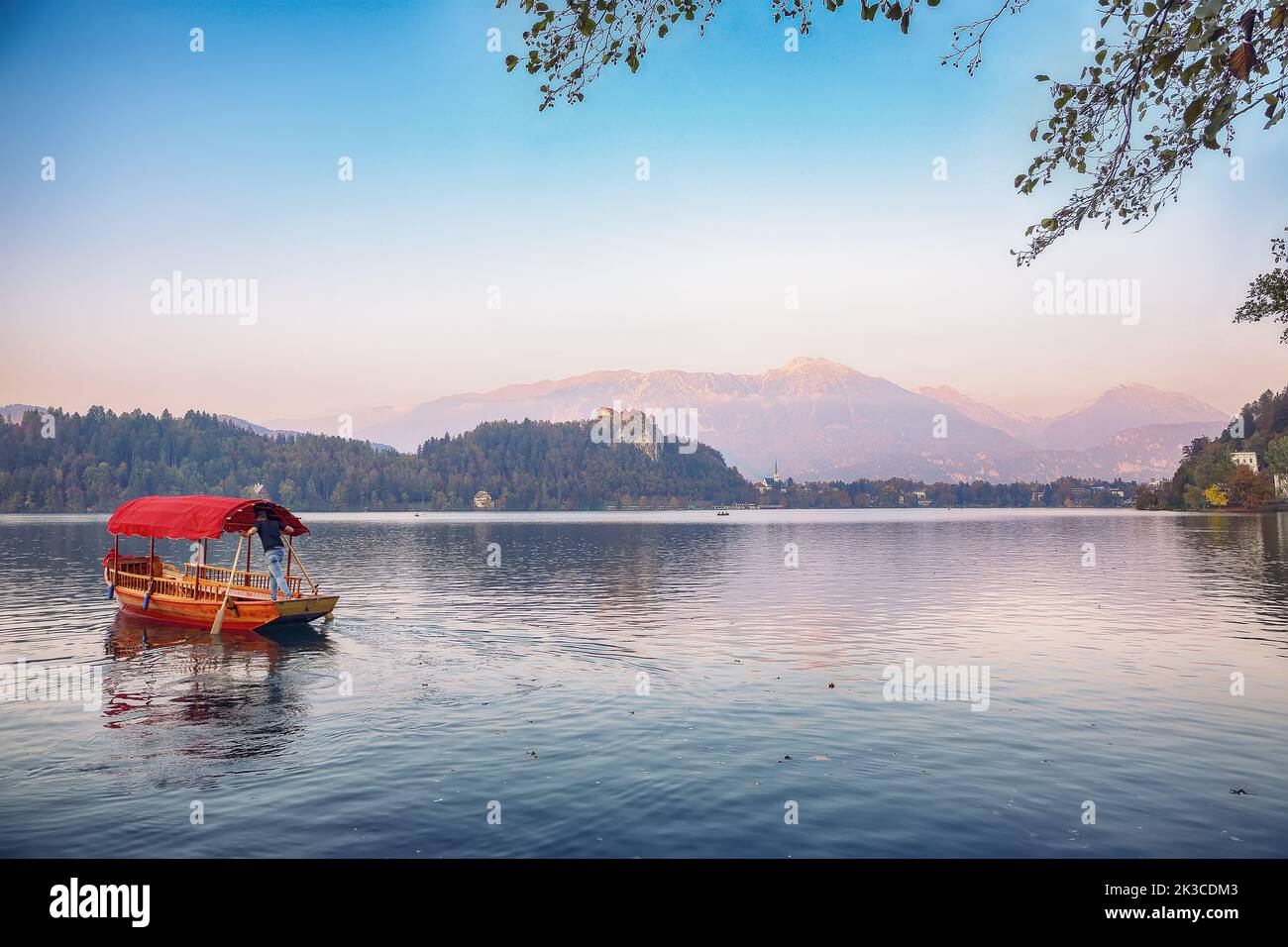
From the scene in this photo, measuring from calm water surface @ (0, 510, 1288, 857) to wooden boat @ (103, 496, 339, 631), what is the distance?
1.30m

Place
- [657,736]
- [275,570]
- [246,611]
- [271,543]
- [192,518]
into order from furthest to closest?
1. [192,518]
2. [271,543]
3. [275,570]
4. [246,611]
5. [657,736]

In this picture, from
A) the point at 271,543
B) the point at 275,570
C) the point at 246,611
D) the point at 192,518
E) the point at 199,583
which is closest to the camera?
the point at 246,611

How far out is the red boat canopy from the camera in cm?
4225

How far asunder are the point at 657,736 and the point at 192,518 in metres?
32.2

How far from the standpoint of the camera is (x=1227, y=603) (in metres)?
50.4

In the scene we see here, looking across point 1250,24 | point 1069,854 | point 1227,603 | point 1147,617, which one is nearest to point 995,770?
point 1069,854

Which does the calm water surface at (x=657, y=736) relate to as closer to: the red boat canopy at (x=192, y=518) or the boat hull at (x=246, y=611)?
the boat hull at (x=246, y=611)

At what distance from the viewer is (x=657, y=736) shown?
21.9 m

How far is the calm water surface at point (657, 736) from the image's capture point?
15180 mm

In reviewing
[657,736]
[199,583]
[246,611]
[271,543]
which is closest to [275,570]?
[271,543]

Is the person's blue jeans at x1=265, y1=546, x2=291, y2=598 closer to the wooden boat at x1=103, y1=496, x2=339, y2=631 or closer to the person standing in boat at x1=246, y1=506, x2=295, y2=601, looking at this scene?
the person standing in boat at x1=246, y1=506, x2=295, y2=601

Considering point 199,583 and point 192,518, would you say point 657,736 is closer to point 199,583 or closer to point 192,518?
point 192,518

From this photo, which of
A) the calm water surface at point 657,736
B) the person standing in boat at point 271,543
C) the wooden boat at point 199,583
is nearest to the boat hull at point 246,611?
the wooden boat at point 199,583
